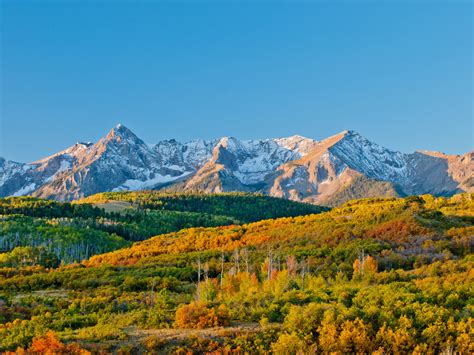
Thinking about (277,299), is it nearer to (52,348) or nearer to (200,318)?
(200,318)

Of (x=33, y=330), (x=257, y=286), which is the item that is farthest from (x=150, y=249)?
(x=33, y=330)

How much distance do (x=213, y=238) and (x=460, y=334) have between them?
9582cm

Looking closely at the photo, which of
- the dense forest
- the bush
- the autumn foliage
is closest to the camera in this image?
the autumn foliage

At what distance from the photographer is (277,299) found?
145ft

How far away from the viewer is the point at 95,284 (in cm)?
8081

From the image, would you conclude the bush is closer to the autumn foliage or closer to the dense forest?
the dense forest

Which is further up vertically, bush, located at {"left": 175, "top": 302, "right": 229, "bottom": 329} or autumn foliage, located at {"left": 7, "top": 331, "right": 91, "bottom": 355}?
bush, located at {"left": 175, "top": 302, "right": 229, "bottom": 329}

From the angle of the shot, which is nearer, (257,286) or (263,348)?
(263,348)

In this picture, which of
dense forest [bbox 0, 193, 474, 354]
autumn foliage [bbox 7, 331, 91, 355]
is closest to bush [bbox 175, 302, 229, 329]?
dense forest [bbox 0, 193, 474, 354]

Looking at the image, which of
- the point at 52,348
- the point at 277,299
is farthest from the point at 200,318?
the point at 52,348

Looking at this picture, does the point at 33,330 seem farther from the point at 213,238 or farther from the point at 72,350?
the point at 213,238

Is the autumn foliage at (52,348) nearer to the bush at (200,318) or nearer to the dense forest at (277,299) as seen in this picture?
the dense forest at (277,299)

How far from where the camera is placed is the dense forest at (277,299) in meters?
33.3

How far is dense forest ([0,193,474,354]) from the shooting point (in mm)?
33344
